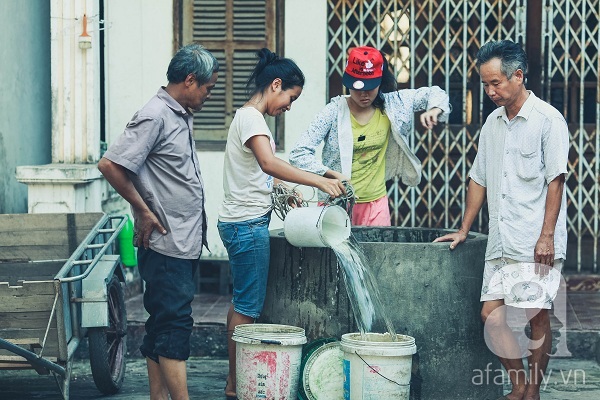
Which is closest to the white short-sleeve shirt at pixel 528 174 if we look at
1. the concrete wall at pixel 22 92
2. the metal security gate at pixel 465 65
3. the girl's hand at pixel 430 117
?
the girl's hand at pixel 430 117

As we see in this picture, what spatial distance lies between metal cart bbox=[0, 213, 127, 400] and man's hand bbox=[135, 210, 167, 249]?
356mm

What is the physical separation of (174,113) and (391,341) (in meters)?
1.65

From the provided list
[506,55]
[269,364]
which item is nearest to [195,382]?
[269,364]

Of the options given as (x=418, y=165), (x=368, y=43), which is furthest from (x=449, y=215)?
(x=418, y=165)

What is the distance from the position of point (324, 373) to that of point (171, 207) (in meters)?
1.25

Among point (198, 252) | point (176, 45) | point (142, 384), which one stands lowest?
point (142, 384)

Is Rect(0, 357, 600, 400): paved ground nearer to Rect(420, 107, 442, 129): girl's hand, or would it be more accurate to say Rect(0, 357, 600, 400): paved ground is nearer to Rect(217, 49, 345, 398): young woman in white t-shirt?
Rect(217, 49, 345, 398): young woman in white t-shirt

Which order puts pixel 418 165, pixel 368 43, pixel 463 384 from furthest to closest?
pixel 368 43, pixel 418 165, pixel 463 384

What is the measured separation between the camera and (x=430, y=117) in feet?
20.6

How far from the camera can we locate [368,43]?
8805 millimetres

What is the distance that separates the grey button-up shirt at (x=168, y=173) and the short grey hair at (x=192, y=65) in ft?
0.41

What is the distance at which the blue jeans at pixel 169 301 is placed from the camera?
5367mm

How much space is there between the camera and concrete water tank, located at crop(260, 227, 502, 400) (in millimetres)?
5719

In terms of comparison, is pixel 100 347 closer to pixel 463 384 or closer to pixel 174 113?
pixel 174 113
